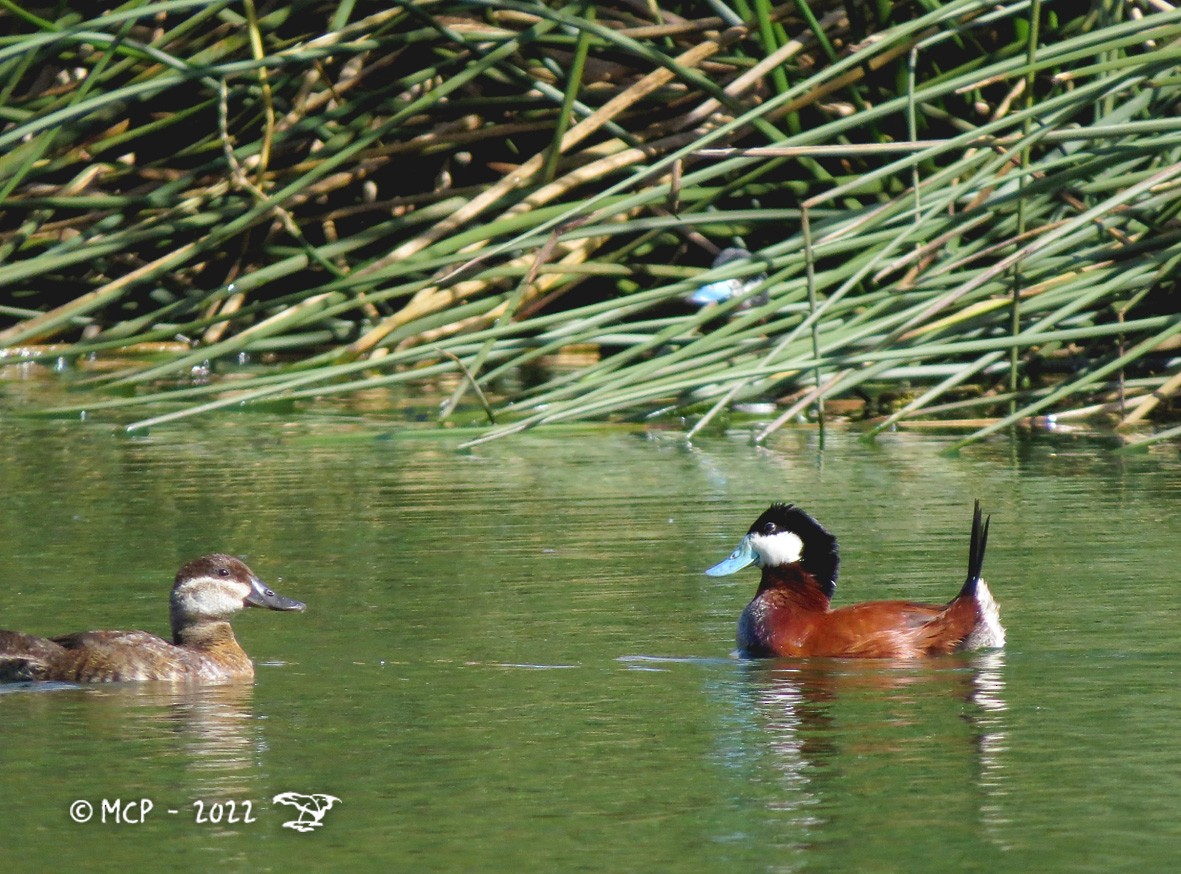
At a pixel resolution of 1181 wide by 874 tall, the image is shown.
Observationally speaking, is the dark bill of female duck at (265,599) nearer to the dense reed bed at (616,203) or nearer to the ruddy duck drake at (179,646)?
the ruddy duck drake at (179,646)

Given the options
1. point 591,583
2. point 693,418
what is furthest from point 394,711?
point 693,418

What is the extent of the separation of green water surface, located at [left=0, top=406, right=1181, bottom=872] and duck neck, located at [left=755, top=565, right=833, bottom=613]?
6.6 inches

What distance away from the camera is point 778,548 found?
5.63 m

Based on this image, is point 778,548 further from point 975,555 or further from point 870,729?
point 870,729

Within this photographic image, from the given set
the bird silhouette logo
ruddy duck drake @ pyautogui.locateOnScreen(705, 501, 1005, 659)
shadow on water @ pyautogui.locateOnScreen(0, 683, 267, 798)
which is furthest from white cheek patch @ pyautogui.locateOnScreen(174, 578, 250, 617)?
the bird silhouette logo

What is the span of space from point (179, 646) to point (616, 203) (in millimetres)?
2939

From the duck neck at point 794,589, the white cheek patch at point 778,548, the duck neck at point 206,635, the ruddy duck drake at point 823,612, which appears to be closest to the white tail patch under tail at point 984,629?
the ruddy duck drake at point 823,612

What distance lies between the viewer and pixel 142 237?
9992mm

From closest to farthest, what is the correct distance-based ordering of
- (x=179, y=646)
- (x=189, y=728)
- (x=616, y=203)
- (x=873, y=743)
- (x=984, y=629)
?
(x=873, y=743)
(x=189, y=728)
(x=984, y=629)
(x=179, y=646)
(x=616, y=203)

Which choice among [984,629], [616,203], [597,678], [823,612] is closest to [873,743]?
[597,678]

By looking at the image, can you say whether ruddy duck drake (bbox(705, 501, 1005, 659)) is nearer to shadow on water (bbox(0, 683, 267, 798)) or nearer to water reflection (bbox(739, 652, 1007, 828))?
water reflection (bbox(739, 652, 1007, 828))

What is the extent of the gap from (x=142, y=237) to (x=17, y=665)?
208 inches

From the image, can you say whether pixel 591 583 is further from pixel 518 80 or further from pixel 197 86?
pixel 197 86

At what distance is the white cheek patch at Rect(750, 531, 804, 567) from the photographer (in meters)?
5.62
